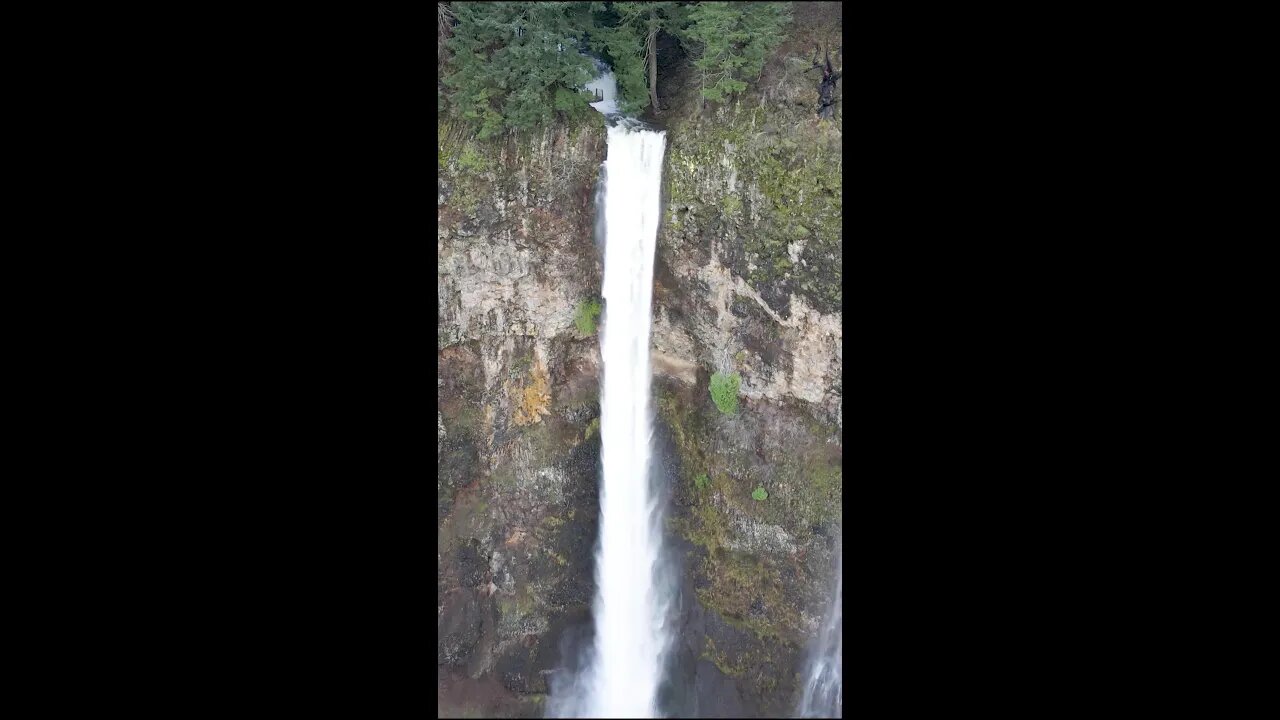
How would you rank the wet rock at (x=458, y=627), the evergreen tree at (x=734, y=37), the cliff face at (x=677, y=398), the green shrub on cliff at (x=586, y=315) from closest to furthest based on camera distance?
the evergreen tree at (x=734, y=37)
the cliff face at (x=677, y=398)
the green shrub on cliff at (x=586, y=315)
the wet rock at (x=458, y=627)

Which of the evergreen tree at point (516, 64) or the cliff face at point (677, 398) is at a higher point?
the evergreen tree at point (516, 64)

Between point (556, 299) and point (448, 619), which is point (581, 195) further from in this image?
point (448, 619)

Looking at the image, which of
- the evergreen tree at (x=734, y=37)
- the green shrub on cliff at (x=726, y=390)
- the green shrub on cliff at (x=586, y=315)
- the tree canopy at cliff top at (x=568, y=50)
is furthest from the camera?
the green shrub on cliff at (x=586, y=315)

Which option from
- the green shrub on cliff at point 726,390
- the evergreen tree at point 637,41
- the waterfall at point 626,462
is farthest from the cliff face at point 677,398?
the evergreen tree at point 637,41

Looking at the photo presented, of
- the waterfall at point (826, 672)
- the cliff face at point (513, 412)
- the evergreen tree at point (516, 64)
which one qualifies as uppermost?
the evergreen tree at point (516, 64)

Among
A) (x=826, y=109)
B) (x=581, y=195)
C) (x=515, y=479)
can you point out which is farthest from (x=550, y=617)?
(x=826, y=109)

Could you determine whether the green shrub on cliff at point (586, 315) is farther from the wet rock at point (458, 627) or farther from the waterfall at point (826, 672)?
the waterfall at point (826, 672)
